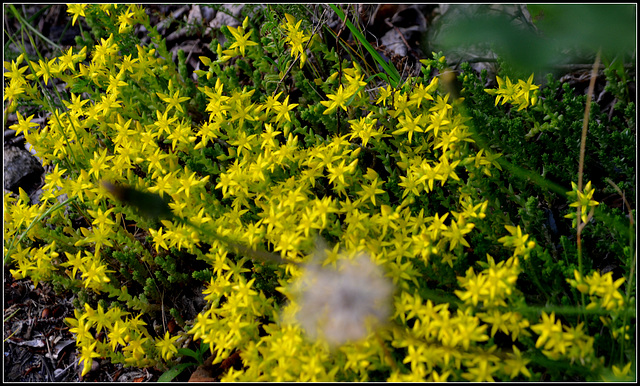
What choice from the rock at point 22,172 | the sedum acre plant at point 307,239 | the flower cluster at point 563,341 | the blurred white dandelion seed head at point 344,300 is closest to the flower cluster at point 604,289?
the sedum acre plant at point 307,239

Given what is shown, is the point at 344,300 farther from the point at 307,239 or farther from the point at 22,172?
the point at 22,172

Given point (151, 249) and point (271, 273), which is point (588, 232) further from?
point (151, 249)

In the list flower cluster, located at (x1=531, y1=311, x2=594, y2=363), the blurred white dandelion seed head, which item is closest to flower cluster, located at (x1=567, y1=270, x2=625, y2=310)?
flower cluster, located at (x1=531, y1=311, x2=594, y2=363)

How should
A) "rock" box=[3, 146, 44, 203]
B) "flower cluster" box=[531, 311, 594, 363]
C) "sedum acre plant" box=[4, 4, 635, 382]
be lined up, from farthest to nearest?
1. "rock" box=[3, 146, 44, 203]
2. "sedum acre plant" box=[4, 4, 635, 382]
3. "flower cluster" box=[531, 311, 594, 363]

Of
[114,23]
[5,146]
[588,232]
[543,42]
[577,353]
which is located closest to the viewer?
[543,42]

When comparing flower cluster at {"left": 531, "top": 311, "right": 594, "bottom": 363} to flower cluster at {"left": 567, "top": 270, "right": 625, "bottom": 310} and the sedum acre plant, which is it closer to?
the sedum acre plant

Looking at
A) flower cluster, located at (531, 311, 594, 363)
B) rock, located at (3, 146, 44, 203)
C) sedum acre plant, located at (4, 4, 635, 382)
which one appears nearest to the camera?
flower cluster, located at (531, 311, 594, 363)

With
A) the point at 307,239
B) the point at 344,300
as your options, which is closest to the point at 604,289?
the point at 344,300

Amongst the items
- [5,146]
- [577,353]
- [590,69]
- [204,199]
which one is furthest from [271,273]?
[5,146]
